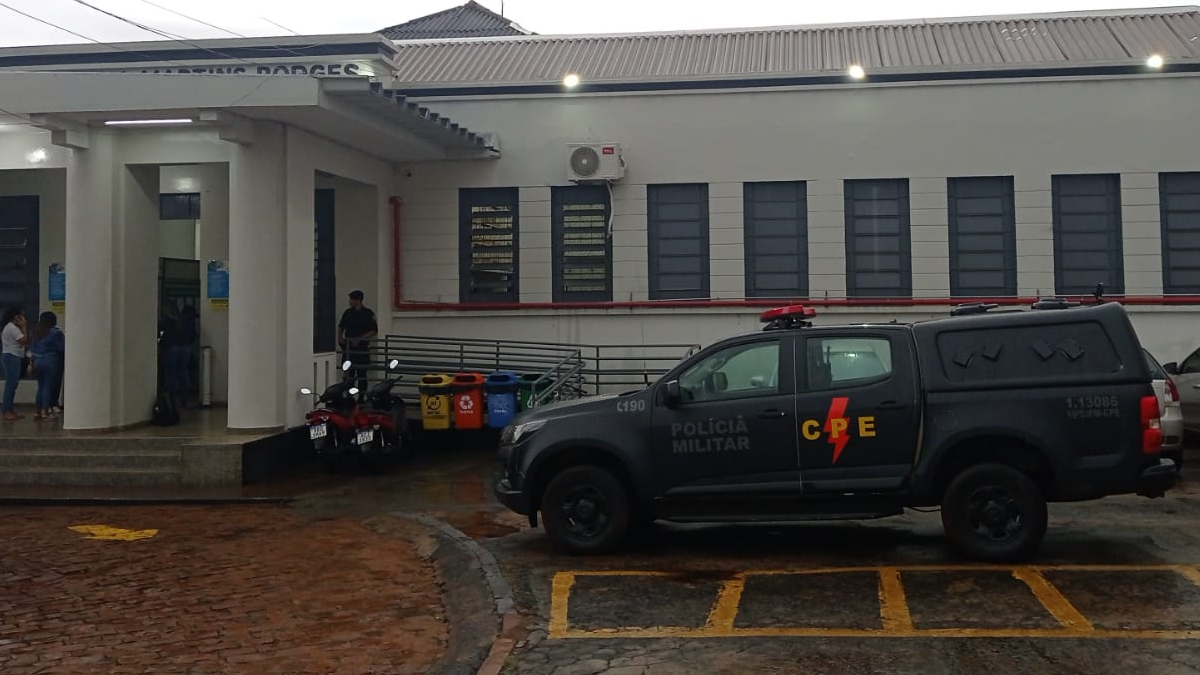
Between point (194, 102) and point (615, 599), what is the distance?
8366mm

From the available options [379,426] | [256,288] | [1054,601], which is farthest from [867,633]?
[256,288]

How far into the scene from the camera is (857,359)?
8.05m

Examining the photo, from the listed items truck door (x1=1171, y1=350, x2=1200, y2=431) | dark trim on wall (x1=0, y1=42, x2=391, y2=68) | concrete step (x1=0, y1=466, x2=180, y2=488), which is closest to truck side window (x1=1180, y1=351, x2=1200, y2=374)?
truck door (x1=1171, y1=350, x2=1200, y2=431)

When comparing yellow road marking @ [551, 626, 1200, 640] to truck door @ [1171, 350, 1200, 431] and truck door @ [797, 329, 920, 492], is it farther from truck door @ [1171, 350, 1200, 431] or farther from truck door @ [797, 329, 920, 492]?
truck door @ [1171, 350, 1200, 431]

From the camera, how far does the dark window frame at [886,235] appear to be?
51.8 feet

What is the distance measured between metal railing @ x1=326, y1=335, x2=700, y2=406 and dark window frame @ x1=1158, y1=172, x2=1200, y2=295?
6933 mm

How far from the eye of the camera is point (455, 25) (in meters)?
37.8

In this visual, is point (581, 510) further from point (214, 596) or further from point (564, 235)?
point (564, 235)

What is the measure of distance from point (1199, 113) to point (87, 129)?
15.3 m

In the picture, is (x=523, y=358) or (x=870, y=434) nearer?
(x=870, y=434)

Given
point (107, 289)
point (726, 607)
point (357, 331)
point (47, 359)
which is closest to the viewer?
point (726, 607)

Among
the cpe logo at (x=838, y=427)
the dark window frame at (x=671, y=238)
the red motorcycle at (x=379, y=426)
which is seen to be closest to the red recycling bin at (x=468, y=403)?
the red motorcycle at (x=379, y=426)

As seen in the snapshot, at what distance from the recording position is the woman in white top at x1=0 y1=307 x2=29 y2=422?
49.2ft

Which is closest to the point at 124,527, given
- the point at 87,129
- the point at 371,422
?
the point at 371,422
